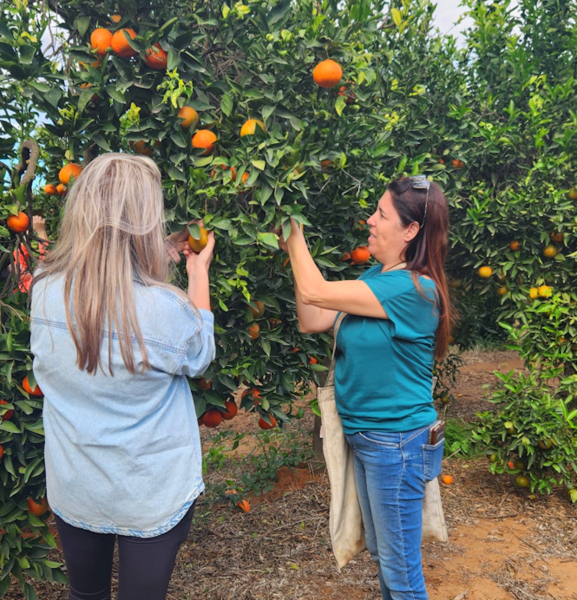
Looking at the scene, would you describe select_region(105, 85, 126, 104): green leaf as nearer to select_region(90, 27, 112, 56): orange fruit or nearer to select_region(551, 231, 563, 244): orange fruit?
select_region(90, 27, 112, 56): orange fruit

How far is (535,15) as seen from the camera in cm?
393

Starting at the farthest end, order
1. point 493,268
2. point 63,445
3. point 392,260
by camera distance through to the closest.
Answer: point 493,268
point 392,260
point 63,445

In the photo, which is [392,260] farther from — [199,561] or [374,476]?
[199,561]

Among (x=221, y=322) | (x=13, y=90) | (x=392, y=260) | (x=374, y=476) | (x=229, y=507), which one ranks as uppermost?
(x=13, y=90)

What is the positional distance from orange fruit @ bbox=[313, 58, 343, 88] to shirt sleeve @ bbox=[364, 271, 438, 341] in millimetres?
740

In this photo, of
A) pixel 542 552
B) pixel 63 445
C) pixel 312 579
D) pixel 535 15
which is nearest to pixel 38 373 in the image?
pixel 63 445

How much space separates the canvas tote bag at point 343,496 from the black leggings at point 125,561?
2.00ft

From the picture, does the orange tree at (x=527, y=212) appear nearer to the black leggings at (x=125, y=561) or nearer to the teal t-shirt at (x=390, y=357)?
the teal t-shirt at (x=390, y=357)

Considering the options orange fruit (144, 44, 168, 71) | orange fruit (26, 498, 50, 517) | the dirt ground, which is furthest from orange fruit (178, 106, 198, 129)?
the dirt ground

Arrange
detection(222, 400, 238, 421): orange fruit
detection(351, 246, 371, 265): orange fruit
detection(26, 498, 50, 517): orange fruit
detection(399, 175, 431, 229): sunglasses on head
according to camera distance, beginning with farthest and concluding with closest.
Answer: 1. detection(351, 246, 371, 265): orange fruit
2. detection(222, 400, 238, 421): orange fruit
3. detection(26, 498, 50, 517): orange fruit
4. detection(399, 175, 431, 229): sunglasses on head

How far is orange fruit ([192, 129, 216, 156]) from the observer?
6.46ft

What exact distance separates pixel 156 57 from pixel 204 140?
12.3 inches

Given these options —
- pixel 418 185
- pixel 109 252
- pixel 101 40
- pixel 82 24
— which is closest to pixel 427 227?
pixel 418 185

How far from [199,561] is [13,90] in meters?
2.51
